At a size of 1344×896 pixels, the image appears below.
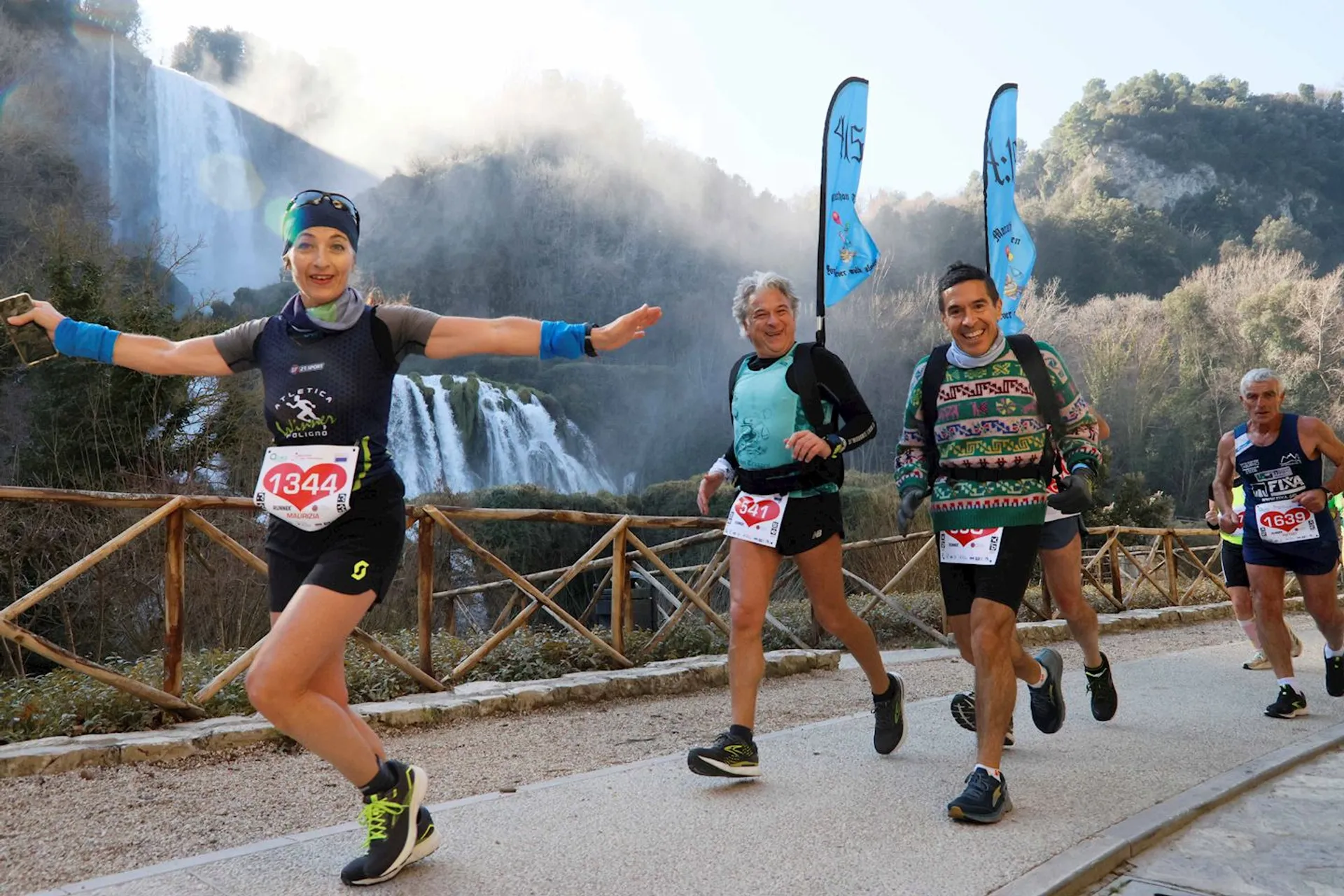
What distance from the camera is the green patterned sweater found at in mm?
3525

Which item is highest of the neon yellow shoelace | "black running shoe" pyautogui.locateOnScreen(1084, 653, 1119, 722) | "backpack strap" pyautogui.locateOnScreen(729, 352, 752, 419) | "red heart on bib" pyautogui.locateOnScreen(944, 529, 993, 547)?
"backpack strap" pyautogui.locateOnScreen(729, 352, 752, 419)

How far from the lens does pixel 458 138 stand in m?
69.9

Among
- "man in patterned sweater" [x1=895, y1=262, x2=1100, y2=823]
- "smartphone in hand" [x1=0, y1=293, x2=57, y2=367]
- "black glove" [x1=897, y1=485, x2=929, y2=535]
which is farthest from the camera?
"black glove" [x1=897, y1=485, x2=929, y2=535]

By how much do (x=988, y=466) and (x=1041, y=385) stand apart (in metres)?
0.36

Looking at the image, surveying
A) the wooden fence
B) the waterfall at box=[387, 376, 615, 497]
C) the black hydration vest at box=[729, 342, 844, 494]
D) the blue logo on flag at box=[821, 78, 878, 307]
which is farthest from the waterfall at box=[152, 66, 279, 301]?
the black hydration vest at box=[729, 342, 844, 494]

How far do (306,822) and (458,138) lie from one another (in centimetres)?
7135

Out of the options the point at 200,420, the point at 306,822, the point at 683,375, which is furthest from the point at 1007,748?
the point at 683,375

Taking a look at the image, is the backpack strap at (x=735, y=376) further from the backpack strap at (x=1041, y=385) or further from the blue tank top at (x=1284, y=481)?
the blue tank top at (x=1284, y=481)

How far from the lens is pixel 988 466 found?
356 cm

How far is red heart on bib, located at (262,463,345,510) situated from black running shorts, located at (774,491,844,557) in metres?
1.68

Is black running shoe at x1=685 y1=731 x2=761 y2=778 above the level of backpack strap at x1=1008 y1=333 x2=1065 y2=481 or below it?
below

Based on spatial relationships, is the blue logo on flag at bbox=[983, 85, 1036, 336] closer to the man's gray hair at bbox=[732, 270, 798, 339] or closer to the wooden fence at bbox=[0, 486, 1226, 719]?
the wooden fence at bbox=[0, 486, 1226, 719]

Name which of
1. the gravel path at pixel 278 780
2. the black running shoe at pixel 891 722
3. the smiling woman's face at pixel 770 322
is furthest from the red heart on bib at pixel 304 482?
the black running shoe at pixel 891 722

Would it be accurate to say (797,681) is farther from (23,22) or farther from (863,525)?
(23,22)
